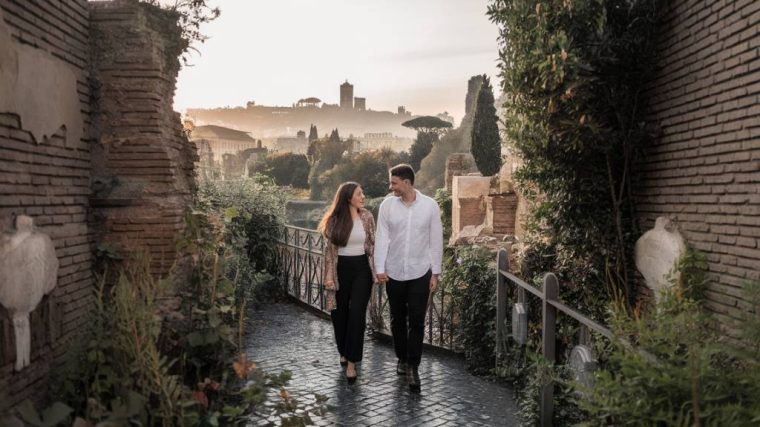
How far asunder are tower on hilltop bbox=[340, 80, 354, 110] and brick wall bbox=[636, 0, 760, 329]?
123 m

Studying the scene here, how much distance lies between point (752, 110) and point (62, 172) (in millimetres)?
4984

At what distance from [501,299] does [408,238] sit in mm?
1232

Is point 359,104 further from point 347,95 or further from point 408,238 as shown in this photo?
point 408,238

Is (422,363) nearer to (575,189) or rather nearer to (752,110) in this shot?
(575,189)

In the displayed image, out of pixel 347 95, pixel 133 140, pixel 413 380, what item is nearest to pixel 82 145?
pixel 133 140

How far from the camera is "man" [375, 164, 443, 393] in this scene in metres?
5.30

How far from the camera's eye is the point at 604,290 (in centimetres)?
621

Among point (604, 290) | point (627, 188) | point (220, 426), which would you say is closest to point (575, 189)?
point (627, 188)

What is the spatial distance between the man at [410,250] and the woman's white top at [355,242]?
0.73 feet

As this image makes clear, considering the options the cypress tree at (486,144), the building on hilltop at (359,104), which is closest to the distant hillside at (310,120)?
the building on hilltop at (359,104)

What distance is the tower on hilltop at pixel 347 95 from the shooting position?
125887 mm

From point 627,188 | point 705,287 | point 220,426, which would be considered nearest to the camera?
point 220,426

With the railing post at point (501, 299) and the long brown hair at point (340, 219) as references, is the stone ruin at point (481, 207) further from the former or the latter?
the long brown hair at point (340, 219)

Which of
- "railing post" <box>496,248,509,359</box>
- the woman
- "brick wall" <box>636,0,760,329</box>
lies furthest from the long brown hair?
"brick wall" <box>636,0,760,329</box>
